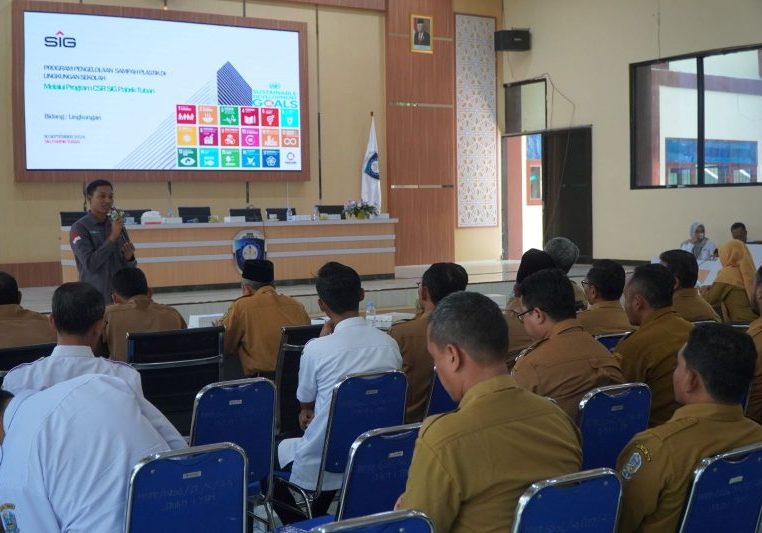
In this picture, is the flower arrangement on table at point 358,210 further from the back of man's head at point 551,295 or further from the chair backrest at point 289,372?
the back of man's head at point 551,295

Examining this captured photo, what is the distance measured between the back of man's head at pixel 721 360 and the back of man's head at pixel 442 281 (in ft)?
5.65

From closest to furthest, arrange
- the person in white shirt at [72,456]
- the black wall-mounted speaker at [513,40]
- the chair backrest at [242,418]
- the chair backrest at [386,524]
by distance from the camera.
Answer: the chair backrest at [386,524] < the person in white shirt at [72,456] < the chair backrest at [242,418] < the black wall-mounted speaker at [513,40]

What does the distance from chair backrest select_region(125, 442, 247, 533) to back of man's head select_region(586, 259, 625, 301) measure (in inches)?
90.7

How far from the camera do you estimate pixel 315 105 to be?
12.6 metres

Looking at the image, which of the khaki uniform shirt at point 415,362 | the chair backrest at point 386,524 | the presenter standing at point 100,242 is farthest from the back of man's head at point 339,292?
the presenter standing at point 100,242

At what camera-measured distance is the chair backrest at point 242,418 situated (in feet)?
9.10

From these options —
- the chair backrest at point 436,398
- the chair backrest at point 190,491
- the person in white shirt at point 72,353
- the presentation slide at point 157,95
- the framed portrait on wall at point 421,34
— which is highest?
the framed portrait on wall at point 421,34

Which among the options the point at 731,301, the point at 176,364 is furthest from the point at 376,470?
the point at 731,301

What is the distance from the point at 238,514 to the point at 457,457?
0.71m

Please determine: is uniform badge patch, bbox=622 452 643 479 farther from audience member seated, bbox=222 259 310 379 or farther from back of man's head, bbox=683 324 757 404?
audience member seated, bbox=222 259 310 379

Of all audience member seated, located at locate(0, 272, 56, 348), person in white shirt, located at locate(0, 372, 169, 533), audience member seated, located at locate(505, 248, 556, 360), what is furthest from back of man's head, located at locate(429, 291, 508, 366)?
audience member seated, located at locate(0, 272, 56, 348)

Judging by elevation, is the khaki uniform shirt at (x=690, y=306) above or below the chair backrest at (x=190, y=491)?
above

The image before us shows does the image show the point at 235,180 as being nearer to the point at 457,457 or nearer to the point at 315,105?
the point at 315,105

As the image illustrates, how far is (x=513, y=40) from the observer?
14055 millimetres
